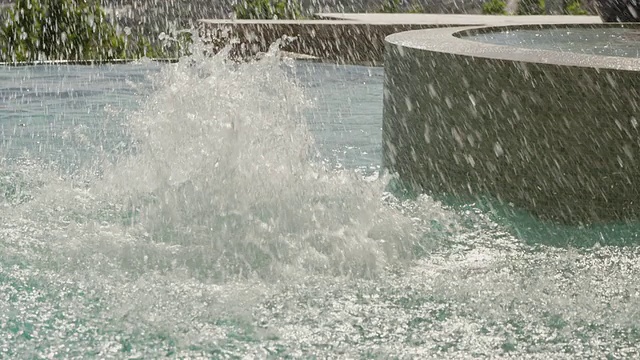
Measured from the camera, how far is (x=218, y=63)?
530 centimetres

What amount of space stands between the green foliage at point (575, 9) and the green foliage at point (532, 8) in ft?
1.67

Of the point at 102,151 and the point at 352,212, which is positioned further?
the point at 102,151

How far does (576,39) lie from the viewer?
7.62 meters

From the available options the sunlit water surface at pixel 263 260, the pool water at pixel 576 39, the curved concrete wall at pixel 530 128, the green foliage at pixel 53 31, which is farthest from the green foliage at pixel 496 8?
the curved concrete wall at pixel 530 128

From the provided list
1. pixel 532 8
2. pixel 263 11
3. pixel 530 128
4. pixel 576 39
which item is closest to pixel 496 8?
pixel 532 8

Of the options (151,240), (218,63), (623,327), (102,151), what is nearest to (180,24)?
(102,151)

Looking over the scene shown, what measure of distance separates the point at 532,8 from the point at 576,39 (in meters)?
11.2

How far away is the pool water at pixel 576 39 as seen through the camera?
264 inches

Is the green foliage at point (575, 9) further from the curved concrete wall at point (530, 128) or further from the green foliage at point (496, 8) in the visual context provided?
the curved concrete wall at point (530, 128)

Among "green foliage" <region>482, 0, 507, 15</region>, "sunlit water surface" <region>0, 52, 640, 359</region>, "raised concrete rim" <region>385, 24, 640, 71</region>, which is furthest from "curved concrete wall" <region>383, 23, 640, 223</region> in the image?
"green foliage" <region>482, 0, 507, 15</region>

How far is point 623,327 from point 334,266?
3.72 ft

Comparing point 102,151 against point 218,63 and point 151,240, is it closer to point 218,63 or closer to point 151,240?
point 218,63

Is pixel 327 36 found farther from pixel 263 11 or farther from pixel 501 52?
pixel 501 52

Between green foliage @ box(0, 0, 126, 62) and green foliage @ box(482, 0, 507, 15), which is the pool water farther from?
green foliage @ box(482, 0, 507, 15)
